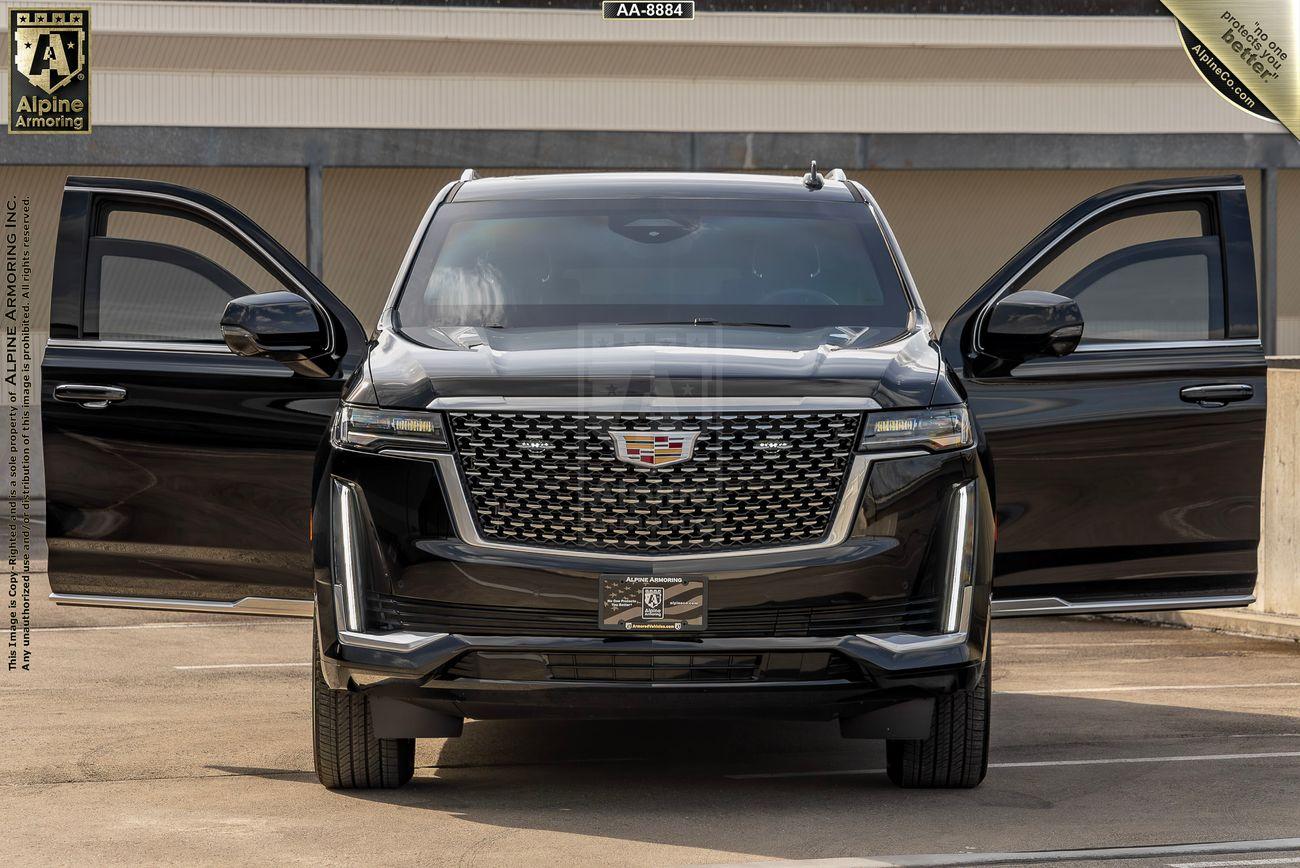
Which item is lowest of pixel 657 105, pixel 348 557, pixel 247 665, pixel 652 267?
pixel 247 665

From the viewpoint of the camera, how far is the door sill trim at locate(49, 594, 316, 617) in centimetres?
708

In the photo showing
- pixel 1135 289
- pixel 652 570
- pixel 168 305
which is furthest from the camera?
pixel 1135 289

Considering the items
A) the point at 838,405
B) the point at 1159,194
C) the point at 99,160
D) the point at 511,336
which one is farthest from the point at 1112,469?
the point at 99,160

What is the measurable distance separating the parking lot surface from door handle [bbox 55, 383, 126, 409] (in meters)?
1.29

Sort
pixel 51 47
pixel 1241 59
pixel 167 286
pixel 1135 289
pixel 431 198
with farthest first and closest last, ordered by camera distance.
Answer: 1. pixel 1241 59
2. pixel 1135 289
3. pixel 431 198
4. pixel 51 47
5. pixel 167 286

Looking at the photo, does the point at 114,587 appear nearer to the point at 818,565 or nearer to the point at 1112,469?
the point at 818,565

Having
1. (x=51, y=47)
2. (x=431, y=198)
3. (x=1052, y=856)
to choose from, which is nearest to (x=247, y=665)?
(x=1052, y=856)

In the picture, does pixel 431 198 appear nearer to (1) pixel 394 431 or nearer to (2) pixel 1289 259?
(2) pixel 1289 259

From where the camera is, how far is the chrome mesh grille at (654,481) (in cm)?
576

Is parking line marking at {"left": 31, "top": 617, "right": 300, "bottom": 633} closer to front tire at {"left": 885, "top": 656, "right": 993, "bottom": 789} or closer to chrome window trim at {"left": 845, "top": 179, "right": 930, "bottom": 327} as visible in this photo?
chrome window trim at {"left": 845, "top": 179, "right": 930, "bottom": 327}

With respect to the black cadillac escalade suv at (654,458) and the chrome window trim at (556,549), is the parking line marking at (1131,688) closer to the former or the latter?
the black cadillac escalade suv at (654,458)

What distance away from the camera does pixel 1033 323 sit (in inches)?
267

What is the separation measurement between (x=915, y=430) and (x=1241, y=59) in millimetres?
24849

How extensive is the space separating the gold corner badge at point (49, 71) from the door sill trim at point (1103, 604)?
20.0m
